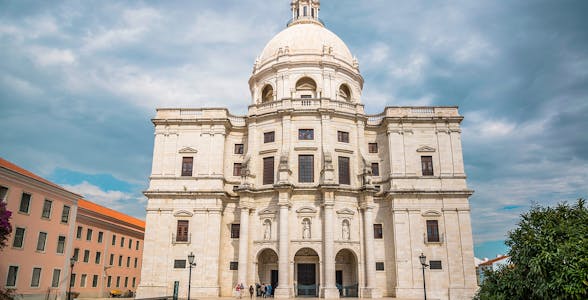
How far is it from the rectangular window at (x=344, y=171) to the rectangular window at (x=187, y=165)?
13954 mm

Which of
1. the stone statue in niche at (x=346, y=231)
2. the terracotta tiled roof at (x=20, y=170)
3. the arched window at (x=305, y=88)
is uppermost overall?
the arched window at (x=305, y=88)

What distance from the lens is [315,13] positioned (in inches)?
2104

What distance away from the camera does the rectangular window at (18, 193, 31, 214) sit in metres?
31.9

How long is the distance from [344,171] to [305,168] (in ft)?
11.8

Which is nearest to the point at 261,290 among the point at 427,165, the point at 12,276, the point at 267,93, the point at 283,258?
the point at 283,258

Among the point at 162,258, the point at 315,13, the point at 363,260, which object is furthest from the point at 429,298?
the point at 315,13

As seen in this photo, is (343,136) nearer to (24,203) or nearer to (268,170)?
(268,170)

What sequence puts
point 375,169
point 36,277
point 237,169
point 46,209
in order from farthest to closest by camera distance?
point 237,169 → point 375,169 → point 46,209 → point 36,277

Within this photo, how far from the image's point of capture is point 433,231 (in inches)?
1485

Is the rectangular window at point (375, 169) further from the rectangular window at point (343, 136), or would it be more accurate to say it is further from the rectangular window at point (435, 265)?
the rectangular window at point (435, 265)

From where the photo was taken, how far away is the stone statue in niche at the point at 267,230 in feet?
120

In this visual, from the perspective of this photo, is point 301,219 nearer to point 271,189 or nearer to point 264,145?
point 271,189

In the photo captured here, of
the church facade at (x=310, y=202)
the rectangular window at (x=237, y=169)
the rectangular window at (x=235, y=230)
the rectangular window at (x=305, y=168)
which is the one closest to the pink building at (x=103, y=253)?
the church facade at (x=310, y=202)

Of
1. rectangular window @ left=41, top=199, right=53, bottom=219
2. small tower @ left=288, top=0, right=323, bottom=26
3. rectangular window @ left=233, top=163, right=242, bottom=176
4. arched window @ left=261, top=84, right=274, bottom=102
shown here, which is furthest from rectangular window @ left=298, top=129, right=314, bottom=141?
rectangular window @ left=41, top=199, right=53, bottom=219
